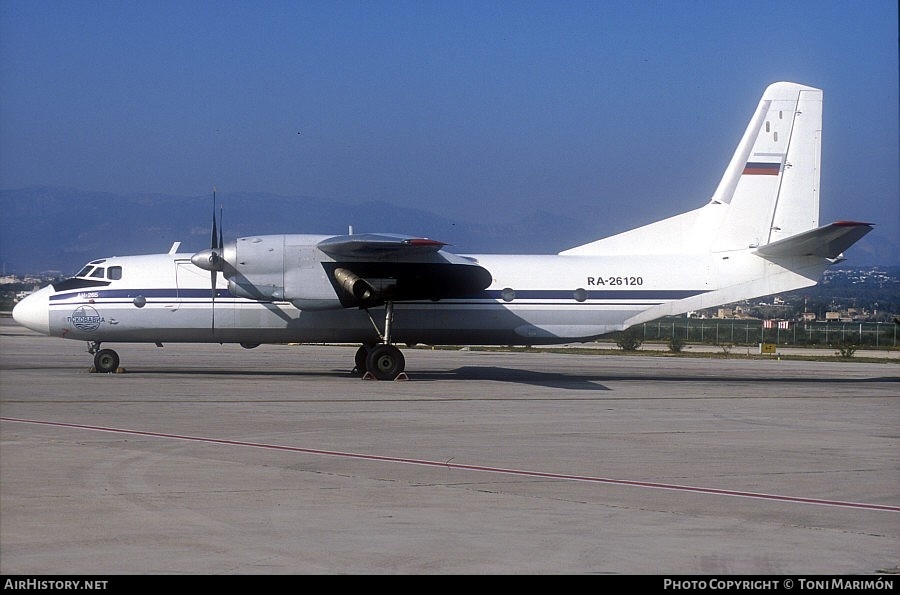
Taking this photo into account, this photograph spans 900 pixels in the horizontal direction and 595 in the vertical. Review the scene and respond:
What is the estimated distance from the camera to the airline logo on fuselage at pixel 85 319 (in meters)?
26.4

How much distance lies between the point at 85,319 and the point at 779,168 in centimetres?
1919

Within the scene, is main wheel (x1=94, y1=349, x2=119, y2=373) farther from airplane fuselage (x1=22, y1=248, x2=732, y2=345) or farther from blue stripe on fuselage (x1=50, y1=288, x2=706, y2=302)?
blue stripe on fuselage (x1=50, y1=288, x2=706, y2=302)

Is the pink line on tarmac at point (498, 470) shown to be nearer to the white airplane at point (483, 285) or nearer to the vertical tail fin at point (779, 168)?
the white airplane at point (483, 285)

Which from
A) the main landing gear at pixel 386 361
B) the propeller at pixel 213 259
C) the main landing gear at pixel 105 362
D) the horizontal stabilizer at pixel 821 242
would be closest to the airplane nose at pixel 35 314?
the main landing gear at pixel 105 362

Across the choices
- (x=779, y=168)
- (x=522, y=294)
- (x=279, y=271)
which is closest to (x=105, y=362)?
(x=279, y=271)

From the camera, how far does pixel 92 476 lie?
1041 cm

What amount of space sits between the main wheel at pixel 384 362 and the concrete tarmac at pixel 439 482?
2.98m

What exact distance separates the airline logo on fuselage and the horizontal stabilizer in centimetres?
1763

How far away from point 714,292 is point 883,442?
480 inches

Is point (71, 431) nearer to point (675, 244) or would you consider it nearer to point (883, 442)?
point (883, 442)

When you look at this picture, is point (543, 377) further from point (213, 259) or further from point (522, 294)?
point (213, 259)

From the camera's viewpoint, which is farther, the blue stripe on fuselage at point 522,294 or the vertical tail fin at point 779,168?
the vertical tail fin at point 779,168

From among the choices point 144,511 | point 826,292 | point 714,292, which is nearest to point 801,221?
point 714,292

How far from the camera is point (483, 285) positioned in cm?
2636
